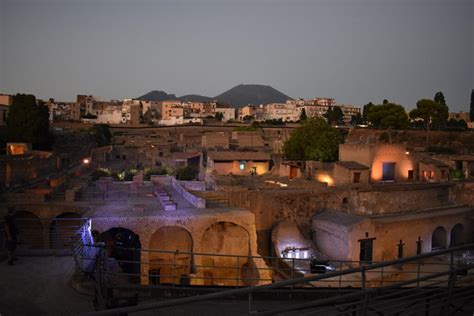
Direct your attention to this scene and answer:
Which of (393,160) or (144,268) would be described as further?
(393,160)

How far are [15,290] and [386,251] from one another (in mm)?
18976

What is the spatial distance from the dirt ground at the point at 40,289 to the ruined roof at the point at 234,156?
30129 millimetres

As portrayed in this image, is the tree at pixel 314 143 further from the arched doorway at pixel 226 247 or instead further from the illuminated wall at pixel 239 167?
the arched doorway at pixel 226 247

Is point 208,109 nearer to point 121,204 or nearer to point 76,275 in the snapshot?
point 121,204

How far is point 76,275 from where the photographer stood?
26.4 ft

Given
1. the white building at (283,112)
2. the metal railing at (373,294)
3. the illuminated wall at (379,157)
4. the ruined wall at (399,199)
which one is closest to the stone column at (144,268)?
the metal railing at (373,294)

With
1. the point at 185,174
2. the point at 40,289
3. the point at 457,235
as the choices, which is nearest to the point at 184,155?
the point at 185,174

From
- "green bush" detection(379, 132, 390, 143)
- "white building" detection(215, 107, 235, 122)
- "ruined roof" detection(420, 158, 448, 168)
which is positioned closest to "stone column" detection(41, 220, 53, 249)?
"ruined roof" detection(420, 158, 448, 168)

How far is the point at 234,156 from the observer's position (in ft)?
131

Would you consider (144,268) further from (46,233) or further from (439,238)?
(439,238)

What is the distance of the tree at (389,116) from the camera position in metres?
60.6

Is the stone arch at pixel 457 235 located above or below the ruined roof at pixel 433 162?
below

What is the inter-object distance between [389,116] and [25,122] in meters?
46.7

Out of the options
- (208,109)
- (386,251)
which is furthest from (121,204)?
(208,109)
